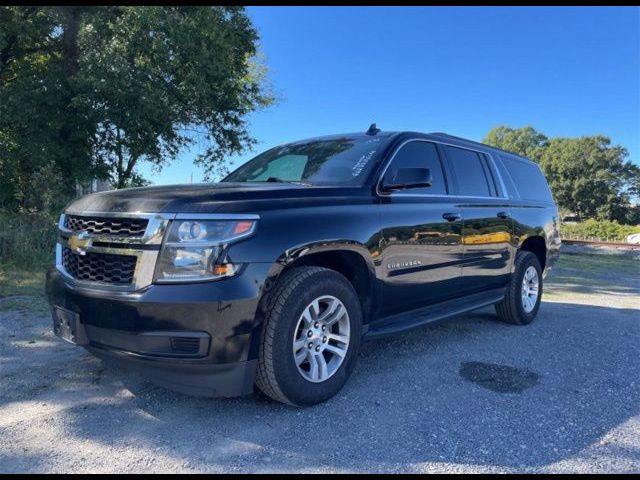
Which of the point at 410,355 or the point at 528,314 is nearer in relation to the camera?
the point at 410,355

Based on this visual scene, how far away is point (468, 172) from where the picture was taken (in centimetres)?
489

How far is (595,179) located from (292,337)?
59340 mm

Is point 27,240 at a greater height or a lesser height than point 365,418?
greater

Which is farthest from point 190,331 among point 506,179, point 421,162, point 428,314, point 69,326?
point 506,179

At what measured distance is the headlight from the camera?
2652 mm

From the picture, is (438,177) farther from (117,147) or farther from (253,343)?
(117,147)

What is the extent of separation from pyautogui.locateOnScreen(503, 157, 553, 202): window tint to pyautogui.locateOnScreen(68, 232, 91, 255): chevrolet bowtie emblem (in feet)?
15.1

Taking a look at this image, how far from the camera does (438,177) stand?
14.5ft

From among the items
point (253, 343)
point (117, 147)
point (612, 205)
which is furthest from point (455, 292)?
point (612, 205)

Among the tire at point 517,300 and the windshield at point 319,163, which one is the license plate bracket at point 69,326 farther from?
the tire at point 517,300

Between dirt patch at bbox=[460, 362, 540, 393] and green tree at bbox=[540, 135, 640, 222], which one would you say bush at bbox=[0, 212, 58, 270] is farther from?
green tree at bbox=[540, 135, 640, 222]

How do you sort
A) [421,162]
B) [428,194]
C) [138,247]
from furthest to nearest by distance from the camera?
[421,162] → [428,194] → [138,247]

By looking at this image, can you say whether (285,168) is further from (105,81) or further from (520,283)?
(105,81)

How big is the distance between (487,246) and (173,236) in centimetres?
333
